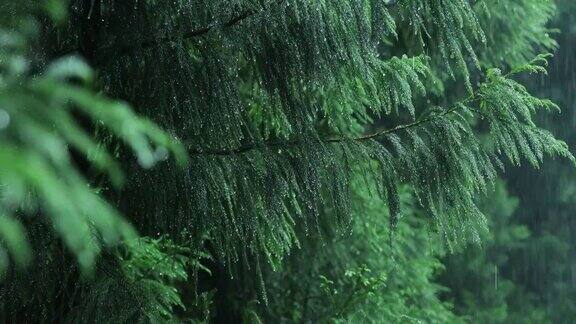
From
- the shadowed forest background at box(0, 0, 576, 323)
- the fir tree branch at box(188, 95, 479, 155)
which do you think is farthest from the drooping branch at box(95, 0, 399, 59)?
the fir tree branch at box(188, 95, 479, 155)

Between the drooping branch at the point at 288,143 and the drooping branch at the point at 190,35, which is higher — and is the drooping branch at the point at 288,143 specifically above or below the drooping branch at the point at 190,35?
below

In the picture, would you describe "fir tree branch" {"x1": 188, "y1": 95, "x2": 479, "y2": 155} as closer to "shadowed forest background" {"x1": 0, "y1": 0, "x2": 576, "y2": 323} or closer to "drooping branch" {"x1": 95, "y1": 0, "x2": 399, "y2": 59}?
"shadowed forest background" {"x1": 0, "y1": 0, "x2": 576, "y2": 323}

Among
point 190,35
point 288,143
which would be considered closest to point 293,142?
point 288,143

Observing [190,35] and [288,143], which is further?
[288,143]

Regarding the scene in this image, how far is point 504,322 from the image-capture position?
13680mm

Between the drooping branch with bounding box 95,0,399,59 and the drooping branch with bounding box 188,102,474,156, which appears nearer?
the drooping branch with bounding box 95,0,399,59

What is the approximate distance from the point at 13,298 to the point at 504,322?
438 inches

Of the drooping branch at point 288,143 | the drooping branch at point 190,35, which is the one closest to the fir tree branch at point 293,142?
the drooping branch at point 288,143

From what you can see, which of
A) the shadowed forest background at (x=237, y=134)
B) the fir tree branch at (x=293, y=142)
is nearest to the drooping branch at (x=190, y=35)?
the shadowed forest background at (x=237, y=134)

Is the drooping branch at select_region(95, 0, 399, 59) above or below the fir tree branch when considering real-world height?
above

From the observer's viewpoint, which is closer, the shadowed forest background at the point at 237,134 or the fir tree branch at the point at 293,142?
the shadowed forest background at the point at 237,134

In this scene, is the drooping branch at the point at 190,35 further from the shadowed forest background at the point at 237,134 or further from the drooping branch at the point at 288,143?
the drooping branch at the point at 288,143

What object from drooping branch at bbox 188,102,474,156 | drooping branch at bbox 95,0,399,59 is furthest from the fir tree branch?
drooping branch at bbox 95,0,399,59

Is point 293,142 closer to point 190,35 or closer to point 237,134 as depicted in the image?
point 237,134
